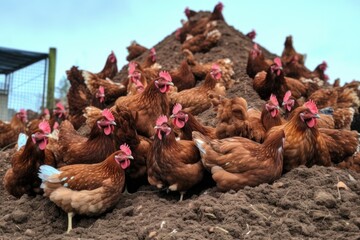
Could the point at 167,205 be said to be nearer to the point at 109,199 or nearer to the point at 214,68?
the point at 109,199

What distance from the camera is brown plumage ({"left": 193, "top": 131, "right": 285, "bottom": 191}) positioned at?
4871mm

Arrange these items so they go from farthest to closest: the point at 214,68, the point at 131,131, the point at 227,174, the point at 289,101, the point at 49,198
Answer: the point at 214,68, the point at 289,101, the point at 131,131, the point at 49,198, the point at 227,174

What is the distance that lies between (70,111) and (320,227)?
21.7 ft

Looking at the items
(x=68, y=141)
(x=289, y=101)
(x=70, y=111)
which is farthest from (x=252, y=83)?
(x=68, y=141)

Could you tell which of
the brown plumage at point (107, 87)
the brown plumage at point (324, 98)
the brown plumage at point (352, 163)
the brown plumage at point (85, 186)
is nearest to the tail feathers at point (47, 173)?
the brown plumage at point (85, 186)

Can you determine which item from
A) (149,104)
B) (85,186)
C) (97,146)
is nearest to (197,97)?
(149,104)

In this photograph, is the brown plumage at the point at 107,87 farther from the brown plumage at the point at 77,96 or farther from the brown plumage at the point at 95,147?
the brown plumage at the point at 95,147

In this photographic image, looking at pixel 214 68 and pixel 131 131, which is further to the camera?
pixel 214 68

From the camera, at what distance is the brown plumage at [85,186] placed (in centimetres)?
489

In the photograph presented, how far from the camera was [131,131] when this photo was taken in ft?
18.8

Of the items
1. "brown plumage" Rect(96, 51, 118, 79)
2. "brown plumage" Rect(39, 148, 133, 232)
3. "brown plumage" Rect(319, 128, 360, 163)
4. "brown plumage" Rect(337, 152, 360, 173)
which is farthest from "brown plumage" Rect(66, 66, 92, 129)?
"brown plumage" Rect(337, 152, 360, 173)

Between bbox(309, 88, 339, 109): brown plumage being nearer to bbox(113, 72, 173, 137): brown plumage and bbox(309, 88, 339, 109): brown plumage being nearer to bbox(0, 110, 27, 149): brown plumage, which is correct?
bbox(113, 72, 173, 137): brown plumage

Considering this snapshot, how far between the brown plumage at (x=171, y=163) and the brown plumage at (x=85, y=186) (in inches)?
14.7

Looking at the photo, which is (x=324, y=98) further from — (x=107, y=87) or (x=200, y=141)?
(x=200, y=141)
